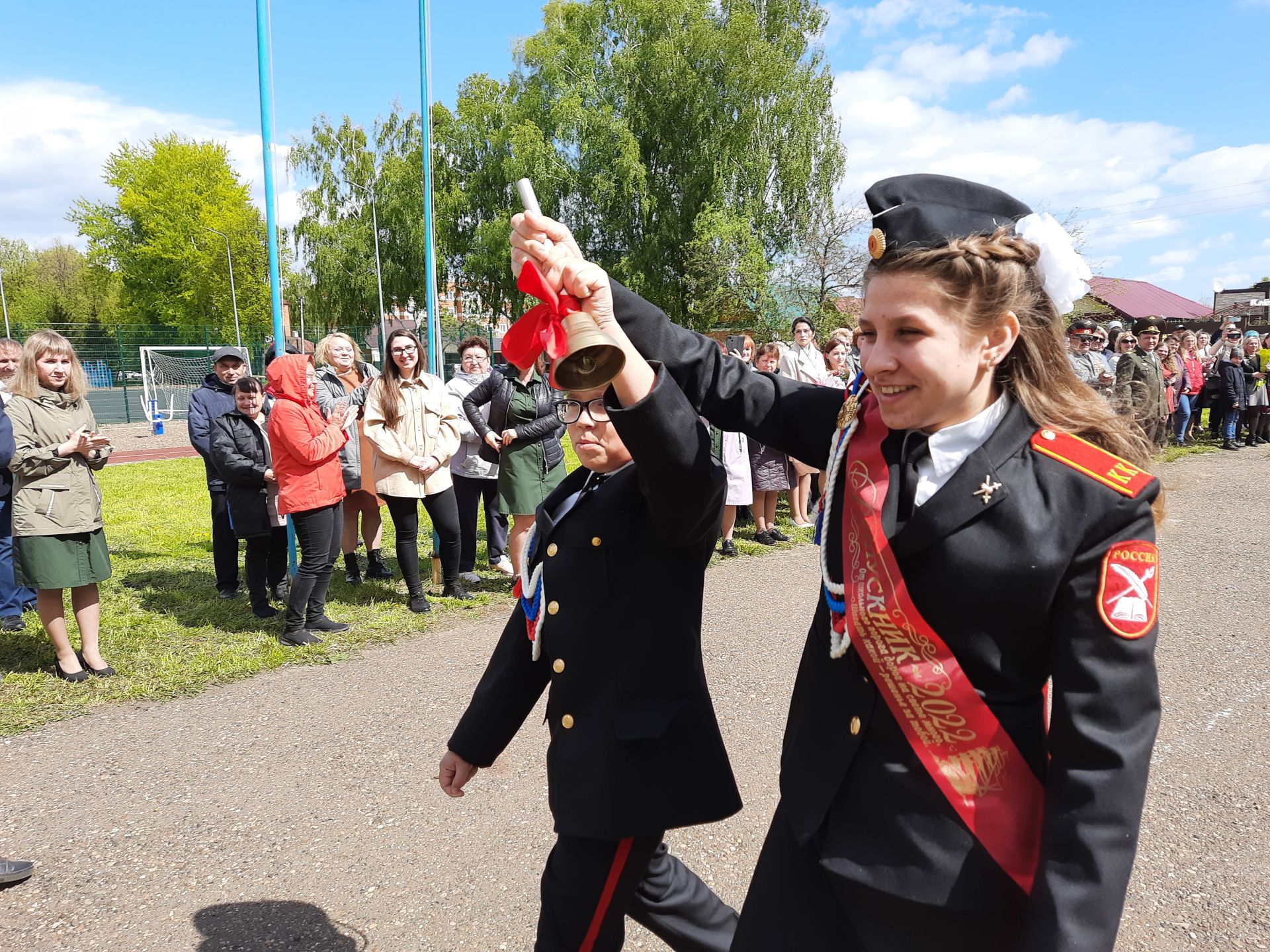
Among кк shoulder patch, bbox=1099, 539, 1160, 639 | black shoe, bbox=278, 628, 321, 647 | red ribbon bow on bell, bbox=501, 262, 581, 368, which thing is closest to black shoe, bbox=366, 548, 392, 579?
black shoe, bbox=278, 628, 321, 647

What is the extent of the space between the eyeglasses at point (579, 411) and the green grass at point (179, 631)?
3.88 meters

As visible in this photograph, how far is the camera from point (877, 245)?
4.87ft

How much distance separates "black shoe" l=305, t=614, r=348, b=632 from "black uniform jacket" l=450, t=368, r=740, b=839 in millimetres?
4157

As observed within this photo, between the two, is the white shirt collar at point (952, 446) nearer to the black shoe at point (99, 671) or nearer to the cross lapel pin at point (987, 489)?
the cross lapel pin at point (987, 489)

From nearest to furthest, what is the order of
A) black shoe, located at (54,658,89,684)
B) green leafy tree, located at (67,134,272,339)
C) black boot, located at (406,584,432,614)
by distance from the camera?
black shoe, located at (54,658,89,684) < black boot, located at (406,584,432,614) < green leafy tree, located at (67,134,272,339)

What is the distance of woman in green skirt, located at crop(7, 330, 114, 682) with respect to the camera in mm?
4738

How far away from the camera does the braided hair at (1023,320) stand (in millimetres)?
1396

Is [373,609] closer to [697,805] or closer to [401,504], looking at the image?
[401,504]

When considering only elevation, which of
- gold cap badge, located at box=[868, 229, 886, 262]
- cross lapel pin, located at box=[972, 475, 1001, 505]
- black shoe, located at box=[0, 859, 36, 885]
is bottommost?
black shoe, located at box=[0, 859, 36, 885]

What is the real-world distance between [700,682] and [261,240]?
47.8 metres

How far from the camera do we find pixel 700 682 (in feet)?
6.84

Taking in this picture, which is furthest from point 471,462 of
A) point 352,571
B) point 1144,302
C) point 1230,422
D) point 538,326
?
point 1144,302

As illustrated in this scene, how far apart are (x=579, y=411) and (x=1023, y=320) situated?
100 cm

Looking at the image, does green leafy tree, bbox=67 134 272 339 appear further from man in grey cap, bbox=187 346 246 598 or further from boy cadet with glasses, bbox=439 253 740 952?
boy cadet with glasses, bbox=439 253 740 952
